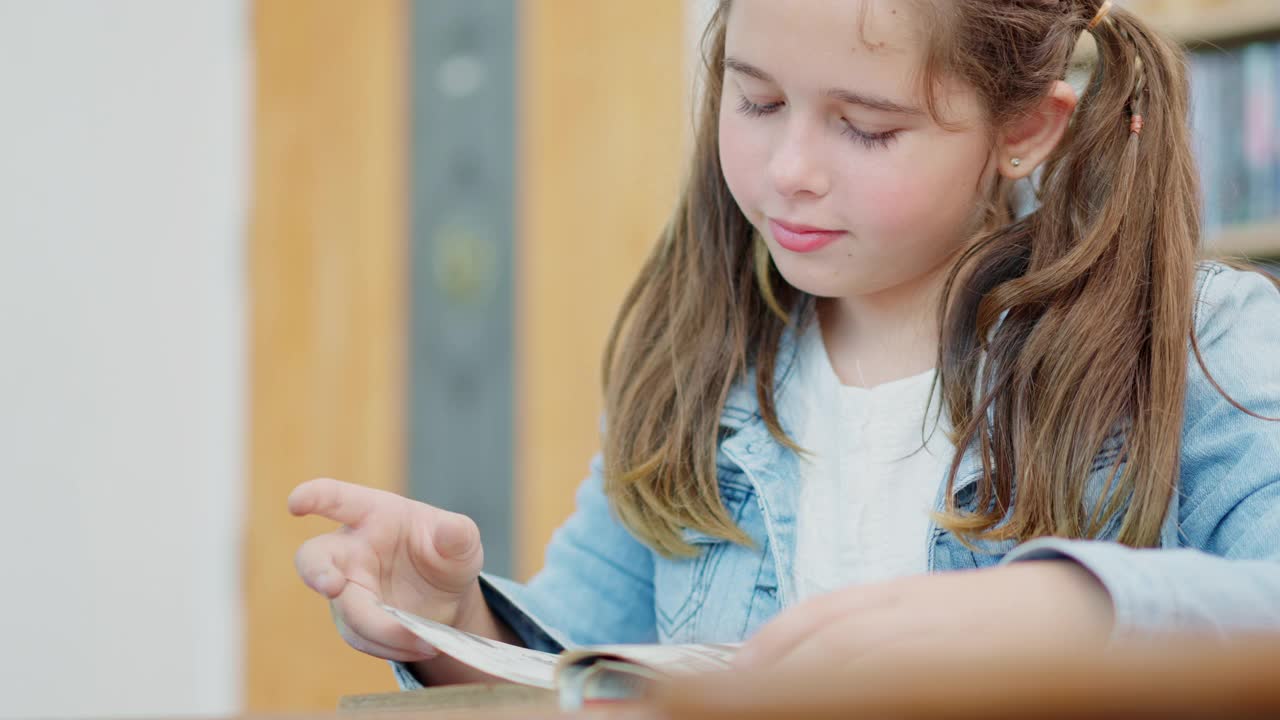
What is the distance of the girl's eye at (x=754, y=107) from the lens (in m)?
0.77

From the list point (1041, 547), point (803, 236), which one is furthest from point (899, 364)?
point (1041, 547)

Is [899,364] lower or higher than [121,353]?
higher

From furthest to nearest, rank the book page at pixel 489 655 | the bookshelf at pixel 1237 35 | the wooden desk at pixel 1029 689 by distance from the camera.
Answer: the bookshelf at pixel 1237 35
the book page at pixel 489 655
the wooden desk at pixel 1029 689

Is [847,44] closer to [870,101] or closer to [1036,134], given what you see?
[870,101]

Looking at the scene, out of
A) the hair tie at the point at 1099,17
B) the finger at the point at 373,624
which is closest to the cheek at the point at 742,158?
the hair tie at the point at 1099,17

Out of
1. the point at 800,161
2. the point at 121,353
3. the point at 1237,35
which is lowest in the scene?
the point at 121,353

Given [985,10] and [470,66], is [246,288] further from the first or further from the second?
[985,10]

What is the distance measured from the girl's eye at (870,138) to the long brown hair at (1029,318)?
0.05 meters

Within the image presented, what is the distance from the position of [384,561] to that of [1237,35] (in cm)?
153

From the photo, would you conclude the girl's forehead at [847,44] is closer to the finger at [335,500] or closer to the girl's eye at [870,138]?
the girl's eye at [870,138]

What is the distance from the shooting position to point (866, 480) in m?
0.84

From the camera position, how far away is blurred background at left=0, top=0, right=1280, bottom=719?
2234 millimetres

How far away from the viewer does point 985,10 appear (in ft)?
2.49

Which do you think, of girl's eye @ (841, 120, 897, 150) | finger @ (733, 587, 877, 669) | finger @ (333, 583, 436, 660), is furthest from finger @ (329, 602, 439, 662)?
girl's eye @ (841, 120, 897, 150)
